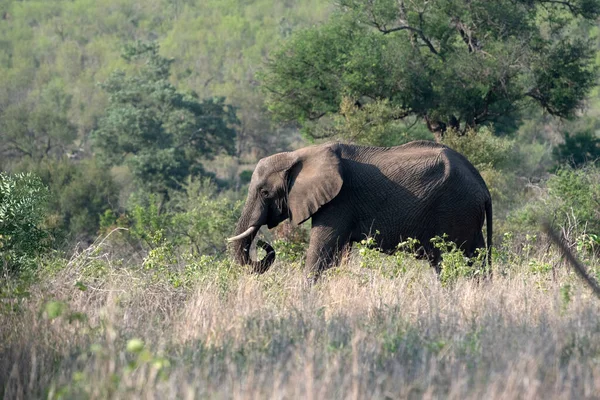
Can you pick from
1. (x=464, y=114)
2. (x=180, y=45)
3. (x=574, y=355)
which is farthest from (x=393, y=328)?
(x=180, y=45)

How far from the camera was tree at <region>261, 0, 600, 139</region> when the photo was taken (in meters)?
24.8

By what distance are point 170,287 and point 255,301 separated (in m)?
1.29

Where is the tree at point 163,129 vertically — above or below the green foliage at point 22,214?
below

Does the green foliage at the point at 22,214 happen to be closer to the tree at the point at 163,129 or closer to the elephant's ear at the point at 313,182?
the elephant's ear at the point at 313,182

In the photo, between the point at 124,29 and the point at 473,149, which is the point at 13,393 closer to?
the point at 473,149

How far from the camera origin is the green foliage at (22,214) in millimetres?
9859

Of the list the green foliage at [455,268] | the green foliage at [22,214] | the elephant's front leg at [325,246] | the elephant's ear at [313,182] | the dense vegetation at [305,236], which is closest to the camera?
the dense vegetation at [305,236]

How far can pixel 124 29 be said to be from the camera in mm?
86625

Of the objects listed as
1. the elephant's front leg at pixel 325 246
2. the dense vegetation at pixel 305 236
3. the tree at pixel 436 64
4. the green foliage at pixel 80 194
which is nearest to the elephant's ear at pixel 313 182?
the elephant's front leg at pixel 325 246

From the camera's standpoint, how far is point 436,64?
25.7 metres

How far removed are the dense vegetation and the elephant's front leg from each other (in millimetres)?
290

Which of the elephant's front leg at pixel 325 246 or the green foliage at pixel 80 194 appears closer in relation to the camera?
the elephant's front leg at pixel 325 246

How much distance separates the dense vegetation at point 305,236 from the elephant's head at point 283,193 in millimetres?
521

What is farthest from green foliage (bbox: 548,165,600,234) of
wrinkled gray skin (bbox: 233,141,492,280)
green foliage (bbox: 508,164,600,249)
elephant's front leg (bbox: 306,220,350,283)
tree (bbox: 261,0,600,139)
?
elephant's front leg (bbox: 306,220,350,283)
